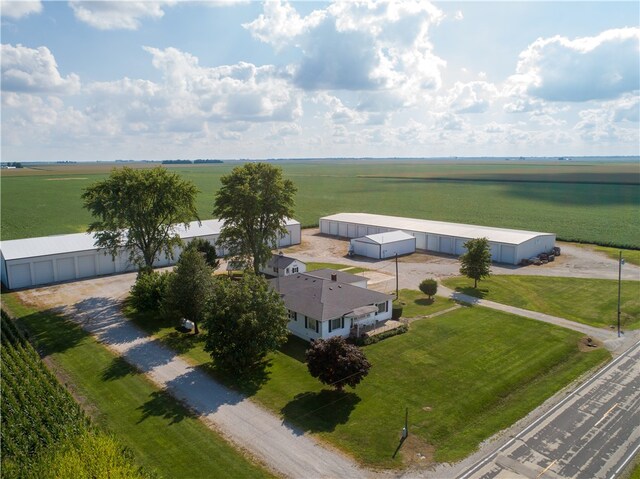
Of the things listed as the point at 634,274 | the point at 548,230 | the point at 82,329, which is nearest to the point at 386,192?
the point at 548,230

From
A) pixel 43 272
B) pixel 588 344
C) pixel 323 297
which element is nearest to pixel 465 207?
pixel 588 344

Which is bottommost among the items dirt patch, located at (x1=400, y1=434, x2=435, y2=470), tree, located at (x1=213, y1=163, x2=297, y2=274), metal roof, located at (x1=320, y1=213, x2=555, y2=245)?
dirt patch, located at (x1=400, y1=434, x2=435, y2=470)

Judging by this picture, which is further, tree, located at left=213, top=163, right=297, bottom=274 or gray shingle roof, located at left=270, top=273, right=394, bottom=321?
tree, located at left=213, top=163, right=297, bottom=274

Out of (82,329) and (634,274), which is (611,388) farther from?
(82,329)

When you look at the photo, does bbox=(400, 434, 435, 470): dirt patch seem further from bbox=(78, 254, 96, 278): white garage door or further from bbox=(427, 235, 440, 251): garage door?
bbox=(427, 235, 440, 251): garage door

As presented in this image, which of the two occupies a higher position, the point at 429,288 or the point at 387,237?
the point at 387,237

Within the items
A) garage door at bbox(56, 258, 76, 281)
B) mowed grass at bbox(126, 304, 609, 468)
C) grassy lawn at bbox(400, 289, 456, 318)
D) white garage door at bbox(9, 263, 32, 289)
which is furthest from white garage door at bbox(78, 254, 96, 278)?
grassy lawn at bbox(400, 289, 456, 318)

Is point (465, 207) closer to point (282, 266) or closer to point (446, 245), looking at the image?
point (446, 245)
